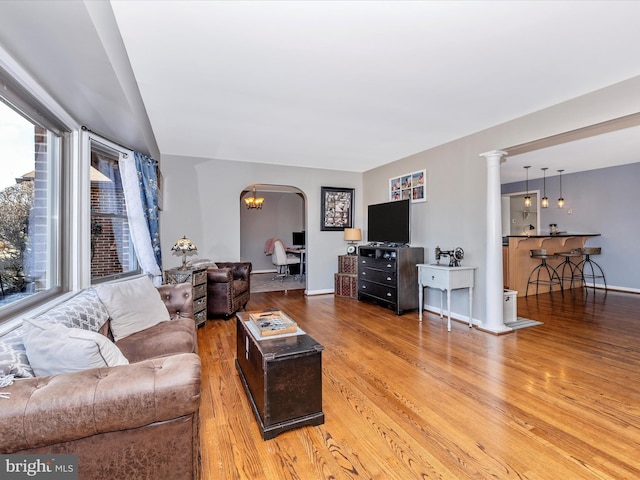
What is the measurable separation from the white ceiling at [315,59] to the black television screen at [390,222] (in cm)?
147

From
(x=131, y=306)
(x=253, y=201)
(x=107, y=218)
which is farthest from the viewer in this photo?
(x=253, y=201)

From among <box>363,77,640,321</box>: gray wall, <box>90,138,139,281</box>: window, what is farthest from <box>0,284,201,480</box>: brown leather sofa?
<box>363,77,640,321</box>: gray wall

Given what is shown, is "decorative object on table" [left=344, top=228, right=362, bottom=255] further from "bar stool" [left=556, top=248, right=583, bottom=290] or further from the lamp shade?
"bar stool" [left=556, top=248, right=583, bottom=290]

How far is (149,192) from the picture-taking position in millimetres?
3584

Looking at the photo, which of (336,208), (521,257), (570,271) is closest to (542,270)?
(521,257)

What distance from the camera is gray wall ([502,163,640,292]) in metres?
5.78

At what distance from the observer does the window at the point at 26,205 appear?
182 cm

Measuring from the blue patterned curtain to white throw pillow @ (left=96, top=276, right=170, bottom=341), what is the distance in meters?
1.16

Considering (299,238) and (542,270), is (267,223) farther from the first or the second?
(542,270)

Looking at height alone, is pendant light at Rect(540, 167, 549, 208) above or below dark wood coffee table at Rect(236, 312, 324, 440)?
above

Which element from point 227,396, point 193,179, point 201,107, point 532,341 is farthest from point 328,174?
point 227,396

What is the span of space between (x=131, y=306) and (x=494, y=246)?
3677 mm

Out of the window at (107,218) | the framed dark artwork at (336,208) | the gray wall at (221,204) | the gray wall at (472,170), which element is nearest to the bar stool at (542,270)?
the gray wall at (472,170)

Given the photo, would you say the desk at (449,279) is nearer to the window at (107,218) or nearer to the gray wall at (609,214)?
the window at (107,218)
